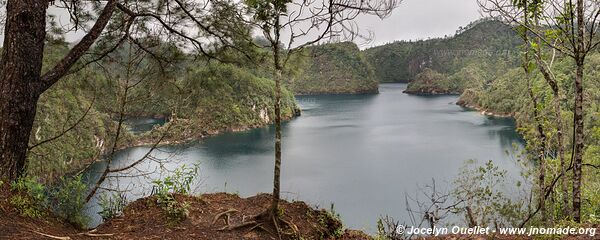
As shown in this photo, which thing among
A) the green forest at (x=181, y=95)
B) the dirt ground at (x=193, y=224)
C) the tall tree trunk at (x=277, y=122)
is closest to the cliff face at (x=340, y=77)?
the green forest at (x=181, y=95)

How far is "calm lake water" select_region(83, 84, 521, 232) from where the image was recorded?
16.5 m

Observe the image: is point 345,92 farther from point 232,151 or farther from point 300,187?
point 300,187

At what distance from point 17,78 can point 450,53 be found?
350 ft

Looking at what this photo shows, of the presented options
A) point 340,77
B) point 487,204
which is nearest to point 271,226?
point 487,204

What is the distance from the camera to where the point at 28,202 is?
9.70 ft

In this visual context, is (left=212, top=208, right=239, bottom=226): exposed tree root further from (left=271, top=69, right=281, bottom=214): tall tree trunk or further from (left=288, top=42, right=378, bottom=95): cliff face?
(left=288, top=42, right=378, bottom=95): cliff face

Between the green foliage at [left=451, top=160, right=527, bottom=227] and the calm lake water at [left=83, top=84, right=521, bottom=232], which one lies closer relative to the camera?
the green foliage at [left=451, top=160, right=527, bottom=227]

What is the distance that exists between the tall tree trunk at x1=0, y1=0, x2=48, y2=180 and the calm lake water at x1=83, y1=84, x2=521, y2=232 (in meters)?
6.07

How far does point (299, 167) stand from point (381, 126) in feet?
55.9

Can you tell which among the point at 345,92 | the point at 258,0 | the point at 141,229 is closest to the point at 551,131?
the point at 258,0

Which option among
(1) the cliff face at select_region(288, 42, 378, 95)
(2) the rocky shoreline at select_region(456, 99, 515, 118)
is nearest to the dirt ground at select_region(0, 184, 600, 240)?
(2) the rocky shoreline at select_region(456, 99, 515, 118)

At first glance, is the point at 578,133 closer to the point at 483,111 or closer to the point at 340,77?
the point at 483,111

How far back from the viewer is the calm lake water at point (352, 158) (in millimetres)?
16531

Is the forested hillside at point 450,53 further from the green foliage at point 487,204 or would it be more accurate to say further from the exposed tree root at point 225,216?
the exposed tree root at point 225,216
